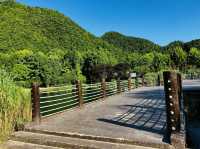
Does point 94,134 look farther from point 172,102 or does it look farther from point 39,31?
point 39,31

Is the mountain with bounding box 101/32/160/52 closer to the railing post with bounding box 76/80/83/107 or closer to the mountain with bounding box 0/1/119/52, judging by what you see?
the mountain with bounding box 0/1/119/52

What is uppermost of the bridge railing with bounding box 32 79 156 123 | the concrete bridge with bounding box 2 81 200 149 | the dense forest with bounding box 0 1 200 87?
the dense forest with bounding box 0 1 200 87

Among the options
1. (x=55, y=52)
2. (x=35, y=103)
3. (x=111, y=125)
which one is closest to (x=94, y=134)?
(x=111, y=125)

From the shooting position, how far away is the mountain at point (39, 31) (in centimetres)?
6850

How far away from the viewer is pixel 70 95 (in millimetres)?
16234

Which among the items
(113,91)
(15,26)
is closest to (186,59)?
(15,26)

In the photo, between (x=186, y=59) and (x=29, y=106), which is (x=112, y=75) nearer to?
(x=186, y=59)

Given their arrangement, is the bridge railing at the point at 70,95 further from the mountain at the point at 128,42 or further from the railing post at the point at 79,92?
the mountain at the point at 128,42

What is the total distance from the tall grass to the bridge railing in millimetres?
235

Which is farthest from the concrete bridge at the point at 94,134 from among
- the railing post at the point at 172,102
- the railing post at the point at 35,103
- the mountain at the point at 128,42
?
the mountain at the point at 128,42

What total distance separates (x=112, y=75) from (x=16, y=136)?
42180 millimetres

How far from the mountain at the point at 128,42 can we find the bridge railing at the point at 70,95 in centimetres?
7170

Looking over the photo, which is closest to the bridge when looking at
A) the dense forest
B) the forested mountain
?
the forested mountain

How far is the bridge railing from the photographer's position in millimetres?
8289
